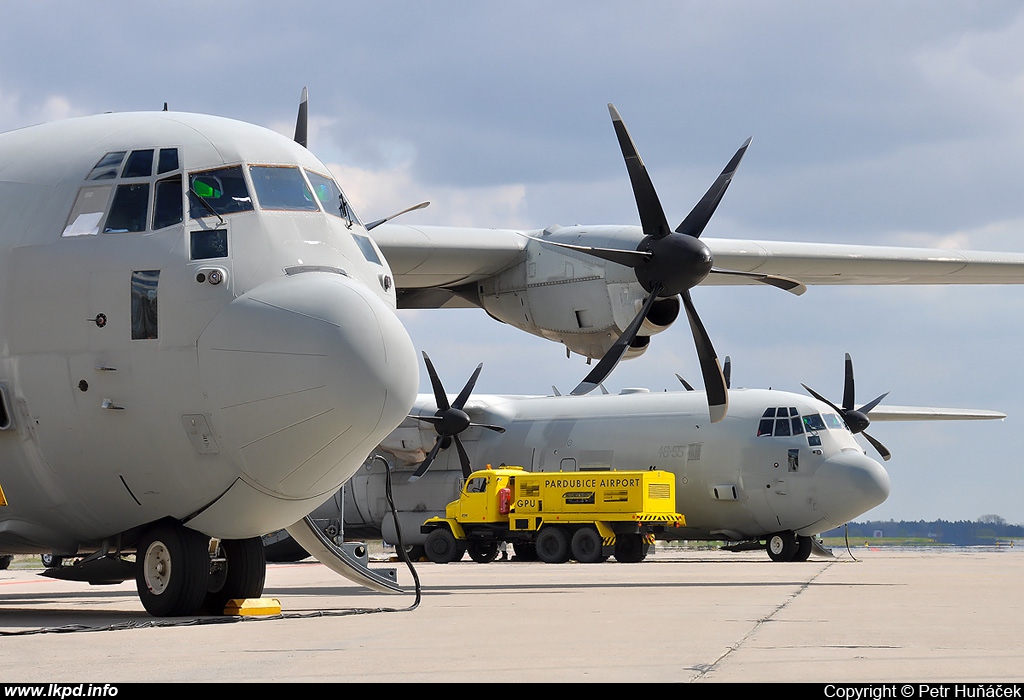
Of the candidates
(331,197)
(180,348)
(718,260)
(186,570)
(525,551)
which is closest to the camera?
(180,348)

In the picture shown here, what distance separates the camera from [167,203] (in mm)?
9898

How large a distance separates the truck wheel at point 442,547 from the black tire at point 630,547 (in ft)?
12.9

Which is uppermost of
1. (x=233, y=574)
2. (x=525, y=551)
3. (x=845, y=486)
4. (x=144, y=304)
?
(x=144, y=304)

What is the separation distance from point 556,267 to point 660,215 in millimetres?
1406

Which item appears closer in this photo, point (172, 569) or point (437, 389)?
point (172, 569)

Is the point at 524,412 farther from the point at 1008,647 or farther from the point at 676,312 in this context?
the point at 1008,647

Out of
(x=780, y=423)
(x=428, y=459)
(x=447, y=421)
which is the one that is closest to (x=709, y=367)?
(x=780, y=423)

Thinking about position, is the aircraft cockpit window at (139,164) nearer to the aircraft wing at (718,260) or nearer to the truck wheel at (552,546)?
the aircraft wing at (718,260)

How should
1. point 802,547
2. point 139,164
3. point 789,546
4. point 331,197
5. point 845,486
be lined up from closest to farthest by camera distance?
1. point 139,164
2. point 331,197
3. point 845,486
4. point 789,546
5. point 802,547

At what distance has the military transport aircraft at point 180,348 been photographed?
9.20 m

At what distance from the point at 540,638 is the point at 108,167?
5.02 m

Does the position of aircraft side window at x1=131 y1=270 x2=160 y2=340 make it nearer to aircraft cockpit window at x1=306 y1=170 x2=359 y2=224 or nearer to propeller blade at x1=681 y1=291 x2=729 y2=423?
aircraft cockpit window at x1=306 y1=170 x2=359 y2=224

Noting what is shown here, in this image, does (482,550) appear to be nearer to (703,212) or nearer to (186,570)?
(703,212)

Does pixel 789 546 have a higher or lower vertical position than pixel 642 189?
lower
